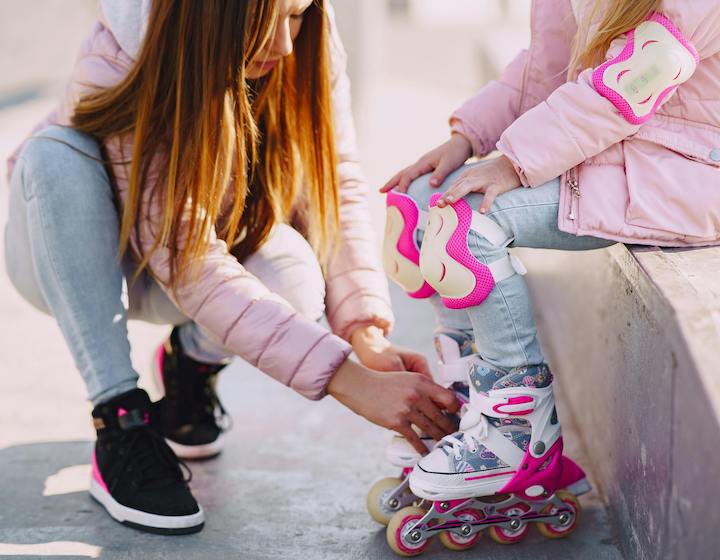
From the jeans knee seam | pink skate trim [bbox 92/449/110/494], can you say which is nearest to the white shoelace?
the jeans knee seam

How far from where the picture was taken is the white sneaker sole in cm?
183

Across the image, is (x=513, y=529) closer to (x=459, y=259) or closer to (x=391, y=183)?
(x=459, y=259)

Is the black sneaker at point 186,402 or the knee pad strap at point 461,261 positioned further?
the black sneaker at point 186,402

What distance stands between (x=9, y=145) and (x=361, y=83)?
6.12 ft

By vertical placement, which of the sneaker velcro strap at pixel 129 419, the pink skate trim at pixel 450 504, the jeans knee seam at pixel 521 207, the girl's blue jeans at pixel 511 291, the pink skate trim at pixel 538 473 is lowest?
the sneaker velcro strap at pixel 129 419

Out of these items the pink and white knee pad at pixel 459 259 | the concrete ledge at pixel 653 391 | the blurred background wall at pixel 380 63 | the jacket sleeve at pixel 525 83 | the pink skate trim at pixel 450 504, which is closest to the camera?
the concrete ledge at pixel 653 391

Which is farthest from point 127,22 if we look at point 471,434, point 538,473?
point 538,473

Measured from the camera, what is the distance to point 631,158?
62.1 inches

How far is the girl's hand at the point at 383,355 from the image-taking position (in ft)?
6.13

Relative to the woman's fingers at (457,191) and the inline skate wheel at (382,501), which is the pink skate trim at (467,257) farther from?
the inline skate wheel at (382,501)

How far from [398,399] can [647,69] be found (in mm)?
679

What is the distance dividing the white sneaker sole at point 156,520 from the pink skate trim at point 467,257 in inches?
27.0

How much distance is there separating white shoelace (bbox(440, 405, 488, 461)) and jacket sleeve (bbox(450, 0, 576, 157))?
56cm

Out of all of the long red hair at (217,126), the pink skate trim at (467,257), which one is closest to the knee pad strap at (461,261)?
the pink skate trim at (467,257)
